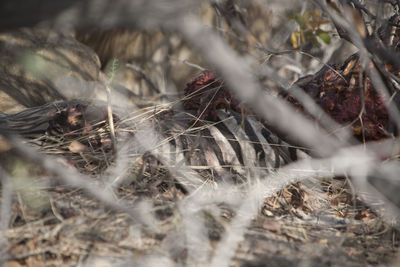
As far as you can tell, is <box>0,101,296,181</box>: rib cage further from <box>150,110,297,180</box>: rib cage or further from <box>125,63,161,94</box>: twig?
<box>125,63,161,94</box>: twig

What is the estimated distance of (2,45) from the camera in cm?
261

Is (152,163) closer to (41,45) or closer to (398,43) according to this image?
(398,43)

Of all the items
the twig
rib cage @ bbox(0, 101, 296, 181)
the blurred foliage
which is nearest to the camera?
rib cage @ bbox(0, 101, 296, 181)

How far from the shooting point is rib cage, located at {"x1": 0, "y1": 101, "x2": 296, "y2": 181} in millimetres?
1662

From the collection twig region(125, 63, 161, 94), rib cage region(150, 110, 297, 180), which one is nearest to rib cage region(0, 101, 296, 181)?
rib cage region(150, 110, 297, 180)

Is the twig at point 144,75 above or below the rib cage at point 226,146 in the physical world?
below

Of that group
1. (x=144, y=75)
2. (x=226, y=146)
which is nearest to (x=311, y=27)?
(x=144, y=75)

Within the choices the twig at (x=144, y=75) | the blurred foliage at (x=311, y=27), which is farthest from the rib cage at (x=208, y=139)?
the twig at (x=144, y=75)

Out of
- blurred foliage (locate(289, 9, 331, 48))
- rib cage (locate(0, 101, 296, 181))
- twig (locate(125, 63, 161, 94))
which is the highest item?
blurred foliage (locate(289, 9, 331, 48))

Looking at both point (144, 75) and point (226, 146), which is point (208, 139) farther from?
point (144, 75)

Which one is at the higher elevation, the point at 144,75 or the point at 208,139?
the point at 208,139

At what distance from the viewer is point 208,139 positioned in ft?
5.74

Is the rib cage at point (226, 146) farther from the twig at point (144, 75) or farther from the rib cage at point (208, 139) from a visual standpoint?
the twig at point (144, 75)

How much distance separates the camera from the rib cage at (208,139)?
166cm
